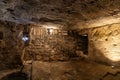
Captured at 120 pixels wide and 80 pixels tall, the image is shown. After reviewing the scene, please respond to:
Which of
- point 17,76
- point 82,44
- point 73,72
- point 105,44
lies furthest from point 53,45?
point 105,44

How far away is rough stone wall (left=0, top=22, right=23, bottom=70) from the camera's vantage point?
15.6 ft

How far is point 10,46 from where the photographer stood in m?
4.93

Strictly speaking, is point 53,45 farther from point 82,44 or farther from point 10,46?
point 10,46

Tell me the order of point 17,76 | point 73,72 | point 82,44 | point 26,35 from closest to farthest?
point 17,76 < point 73,72 < point 26,35 < point 82,44

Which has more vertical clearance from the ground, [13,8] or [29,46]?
[13,8]

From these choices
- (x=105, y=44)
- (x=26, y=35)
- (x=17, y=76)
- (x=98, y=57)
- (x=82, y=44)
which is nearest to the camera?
(x=17, y=76)

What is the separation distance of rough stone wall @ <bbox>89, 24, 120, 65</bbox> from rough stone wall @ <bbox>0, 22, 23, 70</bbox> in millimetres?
3034

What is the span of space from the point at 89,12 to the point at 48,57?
125 inches

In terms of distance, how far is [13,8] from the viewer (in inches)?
136

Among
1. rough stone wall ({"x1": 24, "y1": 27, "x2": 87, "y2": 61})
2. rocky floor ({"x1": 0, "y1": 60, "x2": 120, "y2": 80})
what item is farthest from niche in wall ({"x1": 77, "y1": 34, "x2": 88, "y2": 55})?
rocky floor ({"x1": 0, "y1": 60, "x2": 120, "y2": 80})

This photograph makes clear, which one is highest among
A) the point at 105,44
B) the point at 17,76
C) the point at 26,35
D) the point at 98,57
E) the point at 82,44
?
the point at 26,35

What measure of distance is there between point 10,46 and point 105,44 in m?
3.62

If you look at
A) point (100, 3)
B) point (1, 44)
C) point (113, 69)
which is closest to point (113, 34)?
point (113, 69)

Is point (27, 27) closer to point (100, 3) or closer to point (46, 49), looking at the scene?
point (46, 49)
